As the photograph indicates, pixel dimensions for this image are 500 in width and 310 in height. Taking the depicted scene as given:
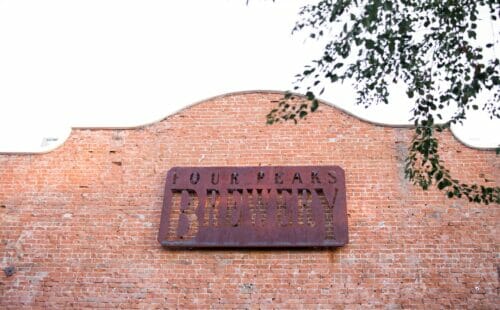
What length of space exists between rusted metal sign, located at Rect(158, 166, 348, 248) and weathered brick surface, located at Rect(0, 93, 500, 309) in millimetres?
245

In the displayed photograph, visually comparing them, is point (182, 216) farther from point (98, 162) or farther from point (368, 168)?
point (368, 168)

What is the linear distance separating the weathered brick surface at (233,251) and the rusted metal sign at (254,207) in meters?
0.24

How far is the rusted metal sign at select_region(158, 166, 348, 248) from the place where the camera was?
352 inches

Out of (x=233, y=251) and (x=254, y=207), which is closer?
(x=233, y=251)

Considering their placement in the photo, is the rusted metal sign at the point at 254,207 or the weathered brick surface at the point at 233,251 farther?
the rusted metal sign at the point at 254,207

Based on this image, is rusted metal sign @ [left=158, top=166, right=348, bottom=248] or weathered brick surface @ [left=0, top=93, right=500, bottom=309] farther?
rusted metal sign @ [left=158, top=166, right=348, bottom=248]

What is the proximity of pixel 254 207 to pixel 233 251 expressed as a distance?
0.91 m

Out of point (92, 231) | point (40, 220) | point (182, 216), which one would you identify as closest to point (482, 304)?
point (182, 216)

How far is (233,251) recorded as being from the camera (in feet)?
29.6

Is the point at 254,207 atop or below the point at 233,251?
atop

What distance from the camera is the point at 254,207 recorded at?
9250 millimetres

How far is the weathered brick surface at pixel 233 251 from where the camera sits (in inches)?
343

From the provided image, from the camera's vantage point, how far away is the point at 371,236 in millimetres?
9047

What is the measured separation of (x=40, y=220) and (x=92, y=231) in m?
1.08
